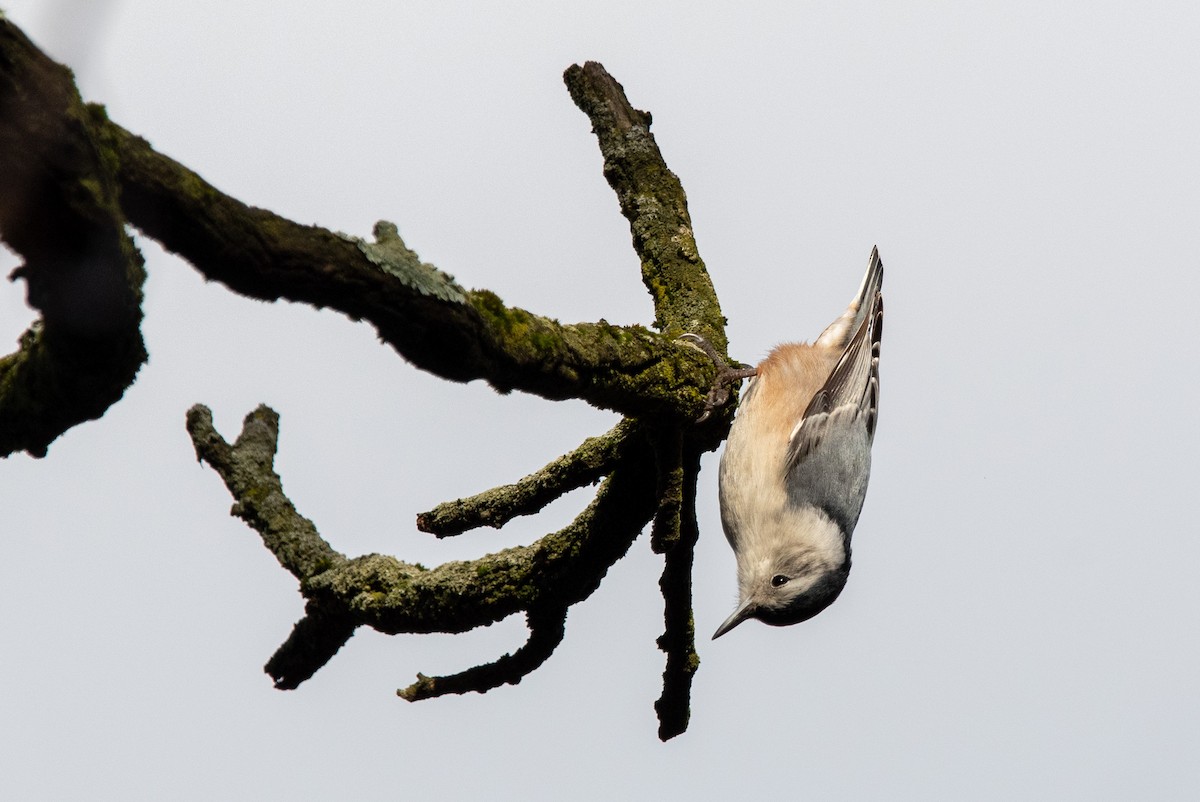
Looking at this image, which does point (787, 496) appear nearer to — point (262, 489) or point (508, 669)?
point (508, 669)

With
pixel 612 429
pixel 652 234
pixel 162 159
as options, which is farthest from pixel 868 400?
pixel 162 159

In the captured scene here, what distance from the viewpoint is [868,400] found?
4.81 metres

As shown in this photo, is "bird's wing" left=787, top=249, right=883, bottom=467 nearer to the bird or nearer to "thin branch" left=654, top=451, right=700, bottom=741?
the bird

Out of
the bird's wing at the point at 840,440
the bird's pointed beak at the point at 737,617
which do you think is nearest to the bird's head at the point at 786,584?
the bird's pointed beak at the point at 737,617

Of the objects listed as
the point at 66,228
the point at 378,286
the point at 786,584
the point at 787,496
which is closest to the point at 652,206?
the point at 787,496

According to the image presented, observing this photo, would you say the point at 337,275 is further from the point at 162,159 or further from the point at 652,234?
the point at 652,234

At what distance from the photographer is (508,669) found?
11.4 ft

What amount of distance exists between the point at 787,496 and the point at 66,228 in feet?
10.8

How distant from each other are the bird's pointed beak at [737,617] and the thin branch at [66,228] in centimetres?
298

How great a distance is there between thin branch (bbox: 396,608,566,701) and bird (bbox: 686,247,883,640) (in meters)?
1.00

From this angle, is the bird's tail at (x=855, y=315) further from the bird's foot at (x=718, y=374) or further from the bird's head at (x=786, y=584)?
the bird's foot at (x=718, y=374)

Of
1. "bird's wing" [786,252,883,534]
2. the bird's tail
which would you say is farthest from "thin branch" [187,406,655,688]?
the bird's tail

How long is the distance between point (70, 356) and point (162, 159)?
330 mm

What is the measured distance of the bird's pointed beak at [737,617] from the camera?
13.7 feet
